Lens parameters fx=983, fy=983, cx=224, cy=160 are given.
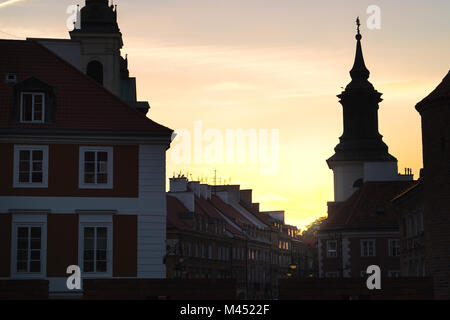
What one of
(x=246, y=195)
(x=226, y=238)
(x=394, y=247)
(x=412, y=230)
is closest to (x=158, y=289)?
(x=412, y=230)

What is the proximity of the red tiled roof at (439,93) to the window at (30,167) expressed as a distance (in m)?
19.4

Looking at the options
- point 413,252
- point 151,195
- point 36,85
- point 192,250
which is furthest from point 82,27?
point 192,250

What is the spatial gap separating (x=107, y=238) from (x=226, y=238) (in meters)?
58.3

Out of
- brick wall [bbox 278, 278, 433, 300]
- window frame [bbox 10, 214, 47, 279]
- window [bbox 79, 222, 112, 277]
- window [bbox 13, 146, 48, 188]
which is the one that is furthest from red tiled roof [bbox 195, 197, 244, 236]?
brick wall [bbox 278, 278, 433, 300]

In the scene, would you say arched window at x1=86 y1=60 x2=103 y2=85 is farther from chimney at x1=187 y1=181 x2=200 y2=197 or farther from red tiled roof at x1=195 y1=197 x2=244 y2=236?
chimney at x1=187 y1=181 x2=200 y2=197

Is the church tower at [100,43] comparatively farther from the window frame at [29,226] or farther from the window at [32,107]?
the window frame at [29,226]

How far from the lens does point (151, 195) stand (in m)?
44.9

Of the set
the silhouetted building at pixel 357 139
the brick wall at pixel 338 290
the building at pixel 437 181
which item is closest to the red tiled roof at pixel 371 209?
the silhouetted building at pixel 357 139

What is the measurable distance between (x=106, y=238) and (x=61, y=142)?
4.88 m

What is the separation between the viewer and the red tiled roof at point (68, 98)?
45.2 m

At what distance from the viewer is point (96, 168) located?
148 feet

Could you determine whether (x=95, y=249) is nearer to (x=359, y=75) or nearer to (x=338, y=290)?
(x=338, y=290)
